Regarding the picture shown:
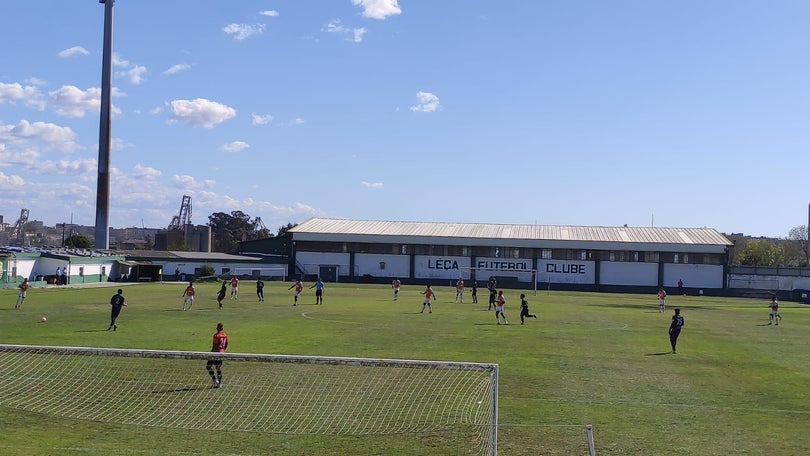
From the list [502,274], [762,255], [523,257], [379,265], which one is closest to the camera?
[502,274]

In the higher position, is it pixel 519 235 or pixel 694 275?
pixel 519 235

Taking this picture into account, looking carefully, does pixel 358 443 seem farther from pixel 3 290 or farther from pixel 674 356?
pixel 3 290

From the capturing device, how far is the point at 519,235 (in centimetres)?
10875

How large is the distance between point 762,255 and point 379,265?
242 feet

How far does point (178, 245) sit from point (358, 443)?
156m

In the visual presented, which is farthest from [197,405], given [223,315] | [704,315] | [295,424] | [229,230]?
[229,230]

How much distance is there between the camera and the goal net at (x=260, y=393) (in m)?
13.5

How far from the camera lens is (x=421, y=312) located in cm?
4606

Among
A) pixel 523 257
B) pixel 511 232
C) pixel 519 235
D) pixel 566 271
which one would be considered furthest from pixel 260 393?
pixel 511 232

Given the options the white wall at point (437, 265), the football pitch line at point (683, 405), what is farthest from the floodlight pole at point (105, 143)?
the football pitch line at point (683, 405)

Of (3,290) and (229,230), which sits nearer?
(3,290)

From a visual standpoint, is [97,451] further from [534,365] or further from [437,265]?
[437,265]

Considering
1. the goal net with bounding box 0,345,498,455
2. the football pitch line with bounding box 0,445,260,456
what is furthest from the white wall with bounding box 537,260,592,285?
the football pitch line with bounding box 0,445,260,456

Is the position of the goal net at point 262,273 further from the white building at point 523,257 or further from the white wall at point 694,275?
the white wall at point 694,275
